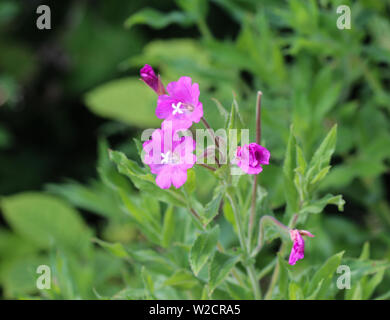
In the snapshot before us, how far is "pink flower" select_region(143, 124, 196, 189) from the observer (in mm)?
578

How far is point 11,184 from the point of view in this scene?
5.94ft

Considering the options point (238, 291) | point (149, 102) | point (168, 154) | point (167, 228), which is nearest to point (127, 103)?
point (149, 102)

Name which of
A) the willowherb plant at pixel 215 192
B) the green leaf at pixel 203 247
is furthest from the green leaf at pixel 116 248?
the green leaf at pixel 203 247

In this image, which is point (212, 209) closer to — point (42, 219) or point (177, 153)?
point (177, 153)

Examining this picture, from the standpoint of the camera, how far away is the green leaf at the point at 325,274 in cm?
71

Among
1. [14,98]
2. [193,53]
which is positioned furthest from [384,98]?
[14,98]

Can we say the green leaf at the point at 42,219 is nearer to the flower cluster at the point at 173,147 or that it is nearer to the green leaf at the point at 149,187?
the green leaf at the point at 149,187

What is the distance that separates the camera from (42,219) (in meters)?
1.44

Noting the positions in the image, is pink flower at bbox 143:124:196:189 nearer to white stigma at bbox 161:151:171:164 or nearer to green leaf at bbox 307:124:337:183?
white stigma at bbox 161:151:171:164

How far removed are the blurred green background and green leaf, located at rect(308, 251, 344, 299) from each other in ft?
0.84

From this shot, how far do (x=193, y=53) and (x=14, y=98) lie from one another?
0.59 metres

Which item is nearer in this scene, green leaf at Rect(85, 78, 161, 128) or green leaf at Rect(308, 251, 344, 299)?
green leaf at Rect(308, 251, 344, 299)

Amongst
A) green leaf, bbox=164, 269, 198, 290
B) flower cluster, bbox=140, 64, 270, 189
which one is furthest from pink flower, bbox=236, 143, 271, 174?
green leaf, bbox=164, 269, 198, 290
